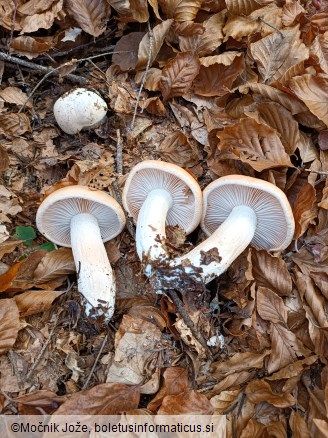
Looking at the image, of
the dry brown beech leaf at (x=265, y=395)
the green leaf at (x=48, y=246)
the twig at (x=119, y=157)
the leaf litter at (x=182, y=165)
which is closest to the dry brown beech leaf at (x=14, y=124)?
the leaf litter at (x=182, y=165)

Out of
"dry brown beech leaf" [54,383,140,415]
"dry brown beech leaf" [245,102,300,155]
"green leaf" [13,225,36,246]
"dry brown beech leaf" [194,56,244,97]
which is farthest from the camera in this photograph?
"dry brown beech leaf" [194,56,244,97]

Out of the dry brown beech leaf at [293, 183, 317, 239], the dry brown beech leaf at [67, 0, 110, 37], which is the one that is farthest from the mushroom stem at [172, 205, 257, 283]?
the dry brown beech leaf at [67, 0, 110, 37]

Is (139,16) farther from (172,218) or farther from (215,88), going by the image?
(172,218)

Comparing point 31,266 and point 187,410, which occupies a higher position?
point 31,266

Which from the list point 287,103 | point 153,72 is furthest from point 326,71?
point 153,72

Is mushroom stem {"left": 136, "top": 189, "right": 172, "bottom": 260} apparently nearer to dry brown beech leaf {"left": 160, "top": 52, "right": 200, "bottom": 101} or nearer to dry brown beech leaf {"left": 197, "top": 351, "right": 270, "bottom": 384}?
dry brown beech leaf {"left": 197, "top": 351, "right": 270, "bottom": 384}

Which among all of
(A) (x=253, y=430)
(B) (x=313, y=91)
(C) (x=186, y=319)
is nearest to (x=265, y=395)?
(A) (x=253, y=430)

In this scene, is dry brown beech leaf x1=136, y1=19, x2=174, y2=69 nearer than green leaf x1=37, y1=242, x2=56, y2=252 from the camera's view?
No
